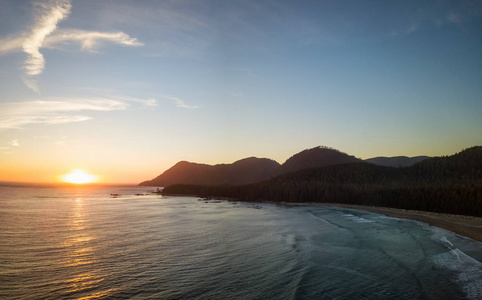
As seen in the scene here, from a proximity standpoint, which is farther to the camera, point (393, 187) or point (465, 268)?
point (393, 187)

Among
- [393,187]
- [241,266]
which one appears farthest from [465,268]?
[393,187]

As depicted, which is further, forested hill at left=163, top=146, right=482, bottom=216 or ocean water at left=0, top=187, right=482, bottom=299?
forested hill at left=163, top=146, right=482, bottom=216

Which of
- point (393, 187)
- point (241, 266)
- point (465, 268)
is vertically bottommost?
point (241, 266)

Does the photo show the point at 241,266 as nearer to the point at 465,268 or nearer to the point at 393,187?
the point at 465,268

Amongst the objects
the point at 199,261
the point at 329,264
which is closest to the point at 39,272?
the point at 199,261

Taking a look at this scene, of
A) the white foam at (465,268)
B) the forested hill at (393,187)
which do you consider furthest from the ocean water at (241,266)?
the forested hill at (393,187)

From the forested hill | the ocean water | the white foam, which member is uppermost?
the forested hill

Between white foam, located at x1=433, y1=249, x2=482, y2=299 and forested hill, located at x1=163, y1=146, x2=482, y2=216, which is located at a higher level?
forested hill, located at x1=163, y1=146, x2=482, y2=216

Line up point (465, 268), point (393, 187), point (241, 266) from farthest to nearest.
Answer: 1. point (393, 187)
2. point (241, 266)
3. point (465, 268)

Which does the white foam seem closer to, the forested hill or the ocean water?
the ocean water

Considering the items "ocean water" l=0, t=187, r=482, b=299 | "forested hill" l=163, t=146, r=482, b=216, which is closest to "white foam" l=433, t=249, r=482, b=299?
"ocean water" l=0, t=187, r=482, b=299

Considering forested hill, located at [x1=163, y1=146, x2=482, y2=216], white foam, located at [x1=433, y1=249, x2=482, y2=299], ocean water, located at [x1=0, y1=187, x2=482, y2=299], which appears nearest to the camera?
white foam, located at [x1=433, y1=249, x2=482, y2=299]
